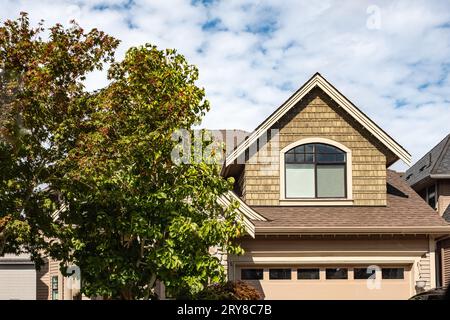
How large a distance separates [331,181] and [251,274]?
4.56m

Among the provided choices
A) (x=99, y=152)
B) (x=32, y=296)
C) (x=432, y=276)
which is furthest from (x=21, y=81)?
(x=32, y=296)

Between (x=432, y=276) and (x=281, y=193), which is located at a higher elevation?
(x=281, y=193)

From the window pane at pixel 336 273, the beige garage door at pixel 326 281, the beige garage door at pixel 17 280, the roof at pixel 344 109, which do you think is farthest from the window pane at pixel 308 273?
the beige garage door at pixel 17 280

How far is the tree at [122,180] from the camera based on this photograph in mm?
15414

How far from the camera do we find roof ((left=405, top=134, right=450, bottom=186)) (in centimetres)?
2848

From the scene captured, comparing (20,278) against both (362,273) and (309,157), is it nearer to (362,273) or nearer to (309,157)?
(309,157)

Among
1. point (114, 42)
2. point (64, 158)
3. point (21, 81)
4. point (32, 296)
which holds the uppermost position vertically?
point (114, 42)

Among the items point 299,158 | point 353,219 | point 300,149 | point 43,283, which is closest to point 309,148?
point 300,149

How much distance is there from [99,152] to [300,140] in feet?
35.4

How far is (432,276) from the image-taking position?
2353 centimetres

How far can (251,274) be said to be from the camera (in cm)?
2364
